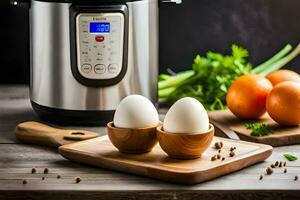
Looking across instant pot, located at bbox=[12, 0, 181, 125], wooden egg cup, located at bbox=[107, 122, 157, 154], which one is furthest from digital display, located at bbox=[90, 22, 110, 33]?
wooden egg cup, located at bbox=[107, 122, 157, 154]

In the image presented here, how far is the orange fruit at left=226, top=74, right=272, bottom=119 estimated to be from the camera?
1.93 m

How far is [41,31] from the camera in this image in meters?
1.92

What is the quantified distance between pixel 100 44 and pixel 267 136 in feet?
1.39

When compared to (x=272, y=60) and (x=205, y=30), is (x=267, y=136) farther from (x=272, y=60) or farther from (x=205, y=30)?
(x=205, y=30)

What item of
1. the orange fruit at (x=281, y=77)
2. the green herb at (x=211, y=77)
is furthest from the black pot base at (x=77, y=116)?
the orange fruit at (x=281, y=77)

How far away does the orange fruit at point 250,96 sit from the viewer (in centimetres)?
193

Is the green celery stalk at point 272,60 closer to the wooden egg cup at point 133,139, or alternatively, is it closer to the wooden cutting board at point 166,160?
the wooden cutting board at point 166,160

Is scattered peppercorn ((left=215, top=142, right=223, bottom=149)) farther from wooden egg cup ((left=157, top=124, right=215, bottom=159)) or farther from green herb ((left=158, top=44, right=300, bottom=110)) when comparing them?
green herb ((left=158, top=44, right=300, bottom=110))

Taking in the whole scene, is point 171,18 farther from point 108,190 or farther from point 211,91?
point 108,190

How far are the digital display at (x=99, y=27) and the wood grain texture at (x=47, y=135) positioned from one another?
23cm

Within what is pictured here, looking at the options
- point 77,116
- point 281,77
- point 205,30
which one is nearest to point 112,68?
point 77,116

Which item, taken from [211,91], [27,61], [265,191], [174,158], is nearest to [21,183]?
[174,158]

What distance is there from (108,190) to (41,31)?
590mm

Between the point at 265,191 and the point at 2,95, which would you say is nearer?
the point at 265,191
